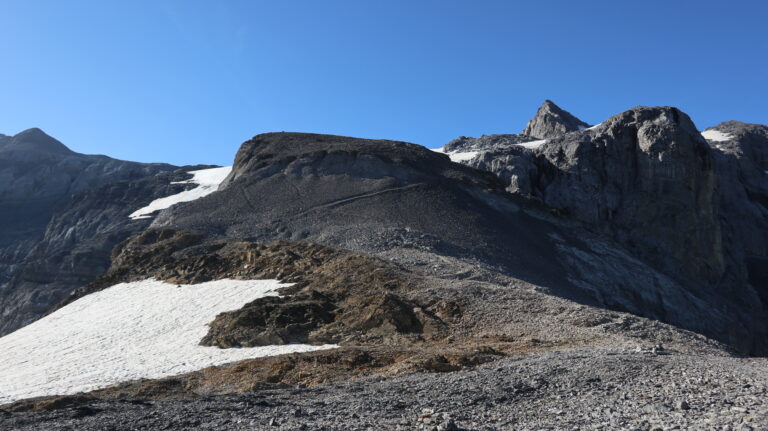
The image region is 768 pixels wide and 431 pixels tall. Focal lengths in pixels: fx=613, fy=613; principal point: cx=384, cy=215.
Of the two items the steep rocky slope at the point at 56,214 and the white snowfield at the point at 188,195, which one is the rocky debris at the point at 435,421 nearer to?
the steep rocky slope at the point at 56,214

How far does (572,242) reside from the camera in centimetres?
4319

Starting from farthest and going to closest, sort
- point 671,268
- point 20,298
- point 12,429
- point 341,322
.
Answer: point 671,268 < point 20,298 < point 341,322 < point 12,429

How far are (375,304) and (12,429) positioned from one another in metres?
14.0

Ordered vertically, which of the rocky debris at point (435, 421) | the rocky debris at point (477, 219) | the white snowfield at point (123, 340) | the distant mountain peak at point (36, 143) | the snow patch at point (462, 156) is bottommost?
the white snowfield at point (123, 340)

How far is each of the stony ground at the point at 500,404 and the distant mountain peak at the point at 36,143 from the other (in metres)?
103

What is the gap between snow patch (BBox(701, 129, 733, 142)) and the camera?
97.4 m

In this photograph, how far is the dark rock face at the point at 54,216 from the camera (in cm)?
Answer: 5100

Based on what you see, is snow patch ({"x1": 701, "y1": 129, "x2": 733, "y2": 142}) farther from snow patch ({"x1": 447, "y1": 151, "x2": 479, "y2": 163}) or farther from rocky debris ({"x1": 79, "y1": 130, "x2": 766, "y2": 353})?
snow patch ({"x1": 447, "y1": 151, "x2": 479, "y2": 163})

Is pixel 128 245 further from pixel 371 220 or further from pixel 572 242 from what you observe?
pixel 572 242

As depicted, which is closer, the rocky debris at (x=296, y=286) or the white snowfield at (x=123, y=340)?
the white snowfield at (x=123, y=340)

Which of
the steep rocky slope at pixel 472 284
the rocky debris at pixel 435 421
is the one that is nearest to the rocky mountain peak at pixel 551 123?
the steep rocky slope at pixel 472 284

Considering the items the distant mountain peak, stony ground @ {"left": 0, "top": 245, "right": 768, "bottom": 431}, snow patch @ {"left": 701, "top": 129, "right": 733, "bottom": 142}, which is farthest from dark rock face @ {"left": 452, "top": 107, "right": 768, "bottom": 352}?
the distant mountain peak

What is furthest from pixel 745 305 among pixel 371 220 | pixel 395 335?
pixel 395 335

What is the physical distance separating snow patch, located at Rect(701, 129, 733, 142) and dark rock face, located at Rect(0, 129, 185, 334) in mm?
81541
